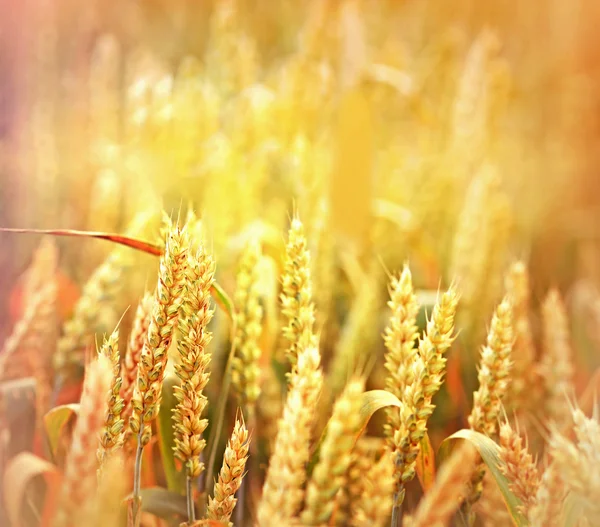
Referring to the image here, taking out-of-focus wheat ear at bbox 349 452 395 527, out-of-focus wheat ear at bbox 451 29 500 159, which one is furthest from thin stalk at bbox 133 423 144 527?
out-of-focus wheat ear at bbox 451 29 500 159

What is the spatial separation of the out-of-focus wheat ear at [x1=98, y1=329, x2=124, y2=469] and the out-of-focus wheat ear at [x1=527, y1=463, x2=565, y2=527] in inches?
7.5

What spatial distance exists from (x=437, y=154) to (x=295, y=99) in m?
0.24

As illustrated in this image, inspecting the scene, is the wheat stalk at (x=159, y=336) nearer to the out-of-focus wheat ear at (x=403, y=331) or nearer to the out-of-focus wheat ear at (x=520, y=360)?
the out-of-focus wheat ear at (x=403, y=331)

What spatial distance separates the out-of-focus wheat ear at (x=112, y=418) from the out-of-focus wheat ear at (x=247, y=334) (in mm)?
73

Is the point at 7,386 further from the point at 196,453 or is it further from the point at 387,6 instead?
the point at 387,6

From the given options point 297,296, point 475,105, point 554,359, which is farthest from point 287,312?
point 475,105

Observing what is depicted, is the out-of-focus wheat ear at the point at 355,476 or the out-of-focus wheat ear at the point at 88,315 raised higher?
the out-of-focus wheat ear at the point at 88,315

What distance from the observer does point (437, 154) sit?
0.75 m

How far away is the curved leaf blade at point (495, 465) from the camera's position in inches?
11.2

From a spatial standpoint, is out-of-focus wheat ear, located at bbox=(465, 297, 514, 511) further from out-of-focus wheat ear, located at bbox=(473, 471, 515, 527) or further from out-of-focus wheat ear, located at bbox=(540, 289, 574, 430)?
out-of-focus wheat ear, located at bbox=(540, 289, 574, 430)

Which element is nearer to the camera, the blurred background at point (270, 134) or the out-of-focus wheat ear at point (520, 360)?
the out-of-focus wheat ear at point (520, 360)

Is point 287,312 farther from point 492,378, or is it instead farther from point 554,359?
point 554,359

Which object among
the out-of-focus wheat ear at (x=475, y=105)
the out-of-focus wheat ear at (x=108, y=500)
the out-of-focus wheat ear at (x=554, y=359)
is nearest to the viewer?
the out-of-focus wheat ear at (x=108, y=500)

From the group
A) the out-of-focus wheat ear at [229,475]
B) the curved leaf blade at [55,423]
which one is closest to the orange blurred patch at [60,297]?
the curved leaf blade at [55,423]
